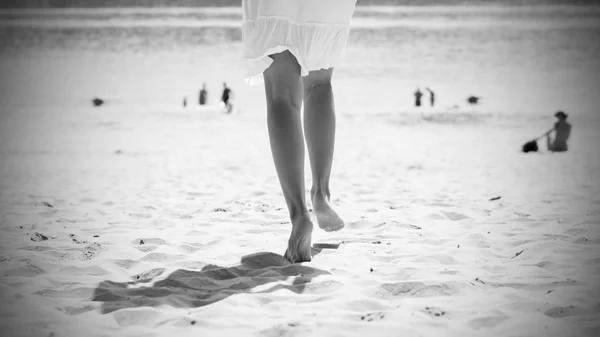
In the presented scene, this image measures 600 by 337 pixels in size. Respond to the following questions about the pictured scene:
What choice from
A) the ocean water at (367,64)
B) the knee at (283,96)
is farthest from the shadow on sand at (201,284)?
the ocean water at (367,64)

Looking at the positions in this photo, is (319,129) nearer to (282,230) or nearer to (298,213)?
(298,213)

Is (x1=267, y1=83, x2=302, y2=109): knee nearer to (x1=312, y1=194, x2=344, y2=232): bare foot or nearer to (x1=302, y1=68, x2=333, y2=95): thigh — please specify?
(x1=302, y1=68, x2=333, y2=95): thigh

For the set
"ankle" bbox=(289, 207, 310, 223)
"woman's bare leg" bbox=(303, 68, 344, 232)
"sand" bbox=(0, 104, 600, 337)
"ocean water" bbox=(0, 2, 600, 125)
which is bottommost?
"ocean water" bbox=(0, 2, 600, 125)

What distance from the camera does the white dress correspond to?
2.40 meters

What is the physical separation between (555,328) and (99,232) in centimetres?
227

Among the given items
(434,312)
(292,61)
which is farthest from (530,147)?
(434,312)

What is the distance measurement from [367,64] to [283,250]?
69.9 feet

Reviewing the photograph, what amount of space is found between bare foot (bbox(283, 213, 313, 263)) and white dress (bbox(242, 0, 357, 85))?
605 millimetres

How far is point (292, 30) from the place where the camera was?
242cm

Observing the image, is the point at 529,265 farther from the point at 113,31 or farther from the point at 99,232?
the point at 113,31

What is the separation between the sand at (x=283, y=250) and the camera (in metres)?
1.90

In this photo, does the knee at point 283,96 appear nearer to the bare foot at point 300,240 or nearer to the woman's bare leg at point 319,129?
the woman's bare leg at point 319,129

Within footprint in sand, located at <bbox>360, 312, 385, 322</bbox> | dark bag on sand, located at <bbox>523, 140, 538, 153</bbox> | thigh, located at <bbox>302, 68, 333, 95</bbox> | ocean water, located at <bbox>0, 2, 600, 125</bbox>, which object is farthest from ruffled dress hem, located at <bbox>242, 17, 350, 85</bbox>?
ocean water, located at <bbox>0, 2, 600, 125</bbox>

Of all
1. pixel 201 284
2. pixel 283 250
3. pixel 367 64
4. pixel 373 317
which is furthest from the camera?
pixel 367 64
